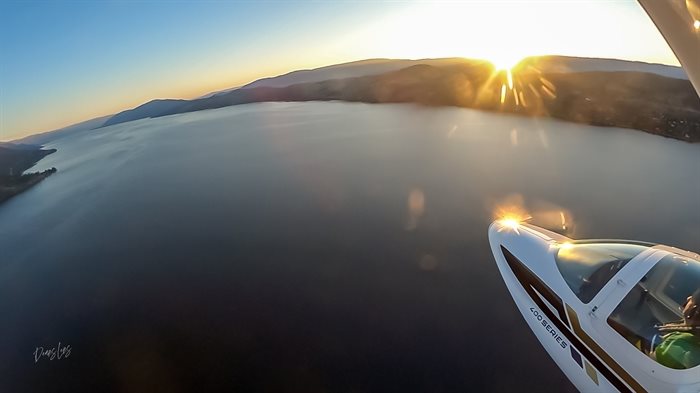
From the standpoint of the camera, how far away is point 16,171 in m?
31.9

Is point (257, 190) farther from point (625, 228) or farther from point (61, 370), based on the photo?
point (625, 228)

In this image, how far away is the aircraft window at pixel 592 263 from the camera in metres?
3.54

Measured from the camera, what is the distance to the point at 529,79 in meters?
37.5

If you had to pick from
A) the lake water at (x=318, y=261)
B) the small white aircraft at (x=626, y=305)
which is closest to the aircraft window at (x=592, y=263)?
the small white aircraft at (x=626, y=305)

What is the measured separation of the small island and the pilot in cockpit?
33922 mm

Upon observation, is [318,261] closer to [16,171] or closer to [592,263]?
[592,263]

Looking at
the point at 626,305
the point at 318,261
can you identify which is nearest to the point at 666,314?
the point at 626,305

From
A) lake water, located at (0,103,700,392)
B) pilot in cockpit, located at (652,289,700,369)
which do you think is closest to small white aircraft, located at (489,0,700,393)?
pilot in cockpit, located at (652,289,700,369)

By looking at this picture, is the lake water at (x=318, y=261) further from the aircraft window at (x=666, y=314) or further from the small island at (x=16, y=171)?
the small island at (x=16, y=171)

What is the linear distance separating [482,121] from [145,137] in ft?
130

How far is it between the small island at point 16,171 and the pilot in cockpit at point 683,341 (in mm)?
33922

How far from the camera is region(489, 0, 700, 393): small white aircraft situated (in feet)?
8.72

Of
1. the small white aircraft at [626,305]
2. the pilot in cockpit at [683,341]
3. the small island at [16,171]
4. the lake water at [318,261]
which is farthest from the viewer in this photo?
the small island at [16,171]

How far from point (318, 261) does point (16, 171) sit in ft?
118
